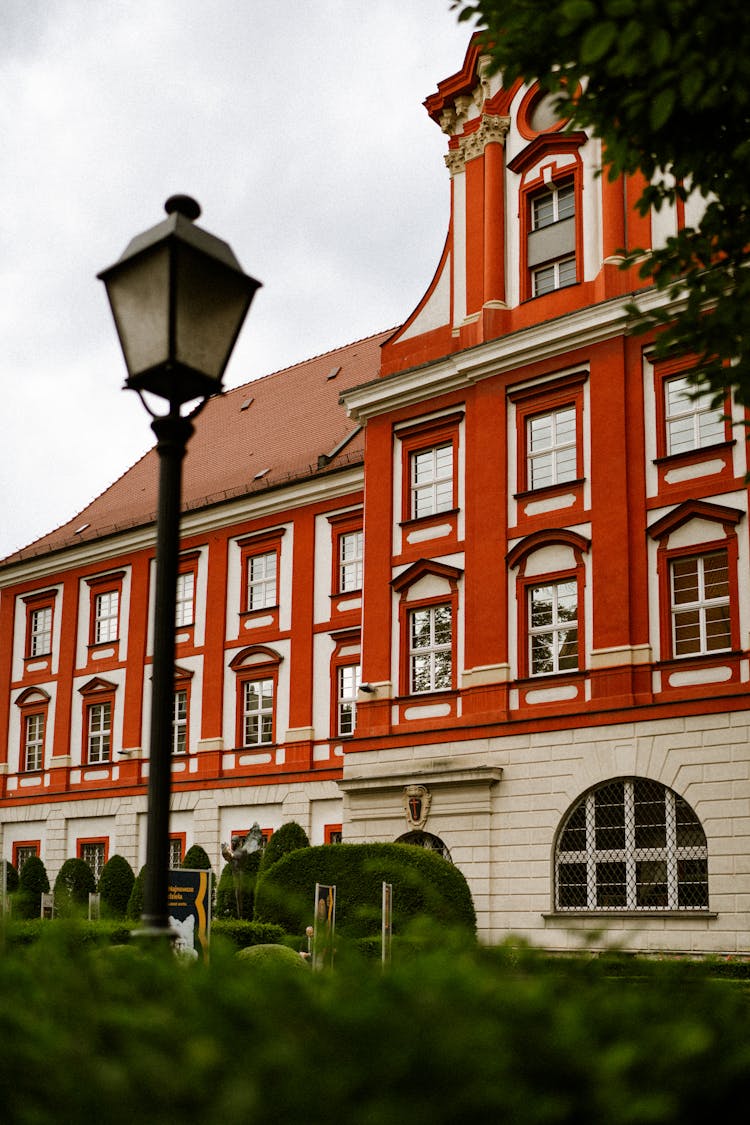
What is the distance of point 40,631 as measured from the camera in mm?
40656

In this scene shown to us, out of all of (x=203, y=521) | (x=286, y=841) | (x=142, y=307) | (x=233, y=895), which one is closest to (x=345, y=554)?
(x=203, y=521)

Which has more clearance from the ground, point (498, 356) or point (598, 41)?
point (498, 356)

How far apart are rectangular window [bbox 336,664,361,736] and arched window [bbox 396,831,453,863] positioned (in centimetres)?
686

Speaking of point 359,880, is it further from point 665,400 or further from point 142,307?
point 142,307

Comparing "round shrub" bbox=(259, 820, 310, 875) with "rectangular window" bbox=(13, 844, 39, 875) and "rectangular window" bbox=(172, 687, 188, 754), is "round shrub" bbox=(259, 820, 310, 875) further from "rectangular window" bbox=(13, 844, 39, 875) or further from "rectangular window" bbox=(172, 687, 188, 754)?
"rectangular window" bbox=(13, 844, 39, 875)

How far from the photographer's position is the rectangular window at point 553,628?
22.9 m

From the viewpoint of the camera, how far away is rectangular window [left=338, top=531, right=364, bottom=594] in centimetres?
3212

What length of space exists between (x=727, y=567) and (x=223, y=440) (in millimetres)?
21577

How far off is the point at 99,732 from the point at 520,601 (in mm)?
18384

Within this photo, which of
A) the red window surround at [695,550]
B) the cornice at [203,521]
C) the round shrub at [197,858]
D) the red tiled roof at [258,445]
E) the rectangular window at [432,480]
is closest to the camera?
the red window surround at [695,550]

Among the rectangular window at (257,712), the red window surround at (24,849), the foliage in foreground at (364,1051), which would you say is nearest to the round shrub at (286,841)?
the rectangular window at (257,712)

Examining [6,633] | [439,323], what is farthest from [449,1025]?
[6,633]

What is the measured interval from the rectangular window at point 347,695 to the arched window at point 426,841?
6.86 m

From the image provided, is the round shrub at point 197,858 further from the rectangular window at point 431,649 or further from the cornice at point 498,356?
the cornice at point 498,356
